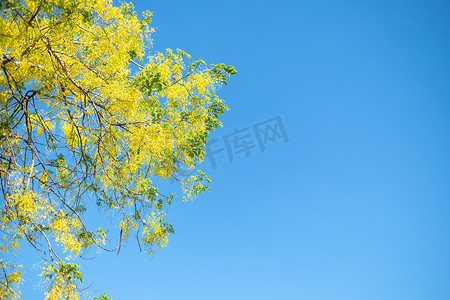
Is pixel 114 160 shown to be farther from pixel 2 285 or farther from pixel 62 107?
pixel 2 285

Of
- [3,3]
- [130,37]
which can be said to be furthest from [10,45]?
[130,37]

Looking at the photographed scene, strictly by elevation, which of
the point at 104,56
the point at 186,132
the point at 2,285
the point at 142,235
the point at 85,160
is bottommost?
the point at 2,285

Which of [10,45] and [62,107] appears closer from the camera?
[10,45]

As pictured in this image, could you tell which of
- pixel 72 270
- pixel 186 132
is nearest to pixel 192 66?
pixel 186 132

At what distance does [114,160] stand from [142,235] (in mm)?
→ 997

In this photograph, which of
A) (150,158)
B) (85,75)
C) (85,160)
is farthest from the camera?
→ (150,158)

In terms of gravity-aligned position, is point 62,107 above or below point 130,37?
below

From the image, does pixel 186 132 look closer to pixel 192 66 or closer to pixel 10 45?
pixel 192 66

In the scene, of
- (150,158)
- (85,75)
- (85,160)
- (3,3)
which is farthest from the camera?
(150,158)

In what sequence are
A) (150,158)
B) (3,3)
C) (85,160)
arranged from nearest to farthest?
(3,3) < (85,160) < (150,158)

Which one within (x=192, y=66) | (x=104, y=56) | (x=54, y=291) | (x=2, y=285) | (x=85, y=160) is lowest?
(x=54, y=291)

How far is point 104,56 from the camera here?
4.26 metres

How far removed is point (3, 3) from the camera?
12.1 ft

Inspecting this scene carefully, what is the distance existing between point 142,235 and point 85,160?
45.8 inches
